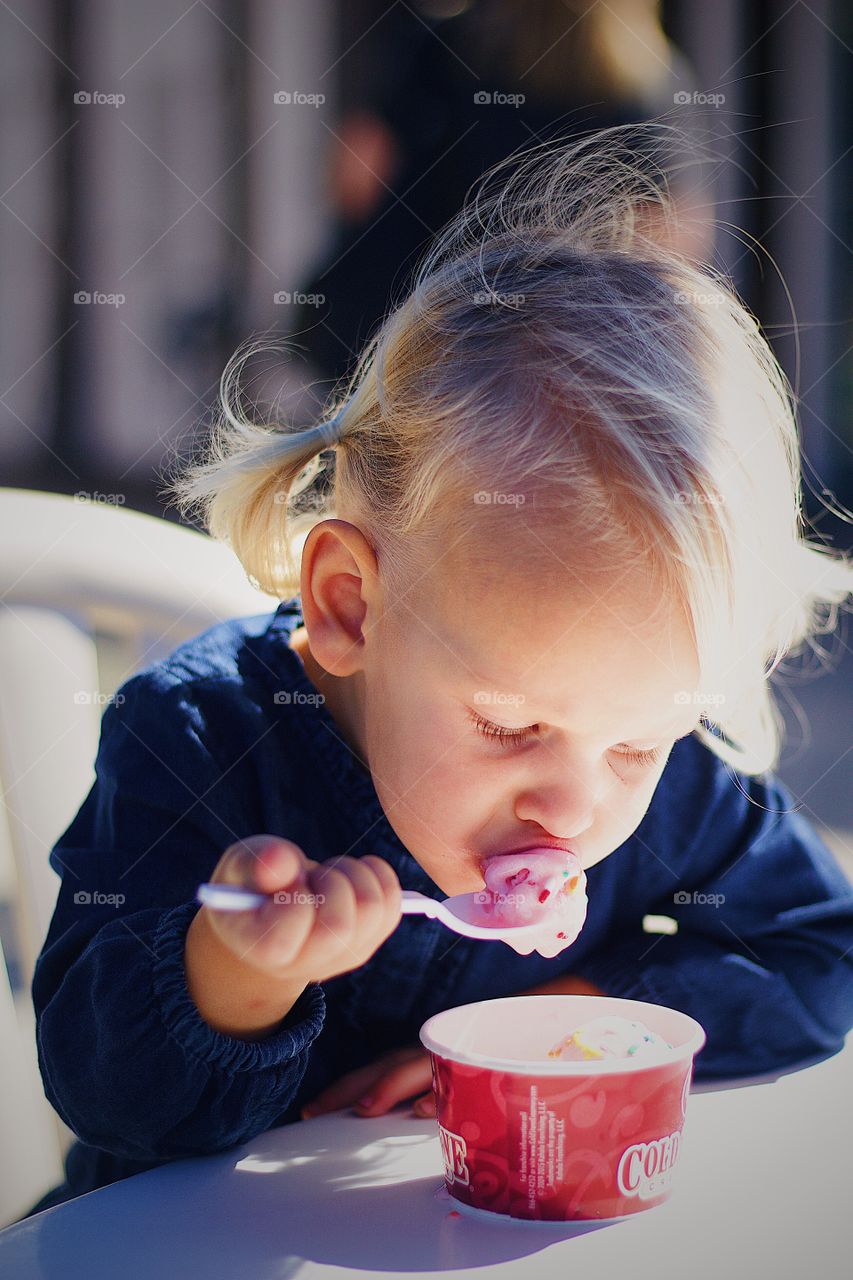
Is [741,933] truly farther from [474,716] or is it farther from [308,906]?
[308,906]

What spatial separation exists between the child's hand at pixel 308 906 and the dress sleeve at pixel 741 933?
0.30 metres

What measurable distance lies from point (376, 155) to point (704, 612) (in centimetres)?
41

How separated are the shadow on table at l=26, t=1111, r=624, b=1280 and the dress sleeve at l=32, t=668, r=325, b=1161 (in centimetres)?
3

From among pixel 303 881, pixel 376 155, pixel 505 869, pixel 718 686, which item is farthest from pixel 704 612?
pixel 376 155

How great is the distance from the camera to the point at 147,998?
52 cm

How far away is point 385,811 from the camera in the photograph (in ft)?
2.25

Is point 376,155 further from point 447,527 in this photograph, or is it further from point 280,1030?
point 280,1030

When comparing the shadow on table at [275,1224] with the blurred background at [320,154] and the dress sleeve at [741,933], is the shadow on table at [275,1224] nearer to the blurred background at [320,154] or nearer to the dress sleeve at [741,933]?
the dress sleeve at [741,933]

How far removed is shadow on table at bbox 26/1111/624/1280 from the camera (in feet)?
1.35

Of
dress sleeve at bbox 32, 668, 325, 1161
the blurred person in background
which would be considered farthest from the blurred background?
dress sleeve at bbox 32, 668, 325, 1161

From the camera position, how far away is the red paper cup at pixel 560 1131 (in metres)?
0.43

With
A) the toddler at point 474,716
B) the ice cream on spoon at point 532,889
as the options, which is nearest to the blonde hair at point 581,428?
the toddler at point 474,716

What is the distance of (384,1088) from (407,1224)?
156 mm

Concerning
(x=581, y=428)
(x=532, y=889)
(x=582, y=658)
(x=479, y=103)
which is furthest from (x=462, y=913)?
(x=479, y=103)
